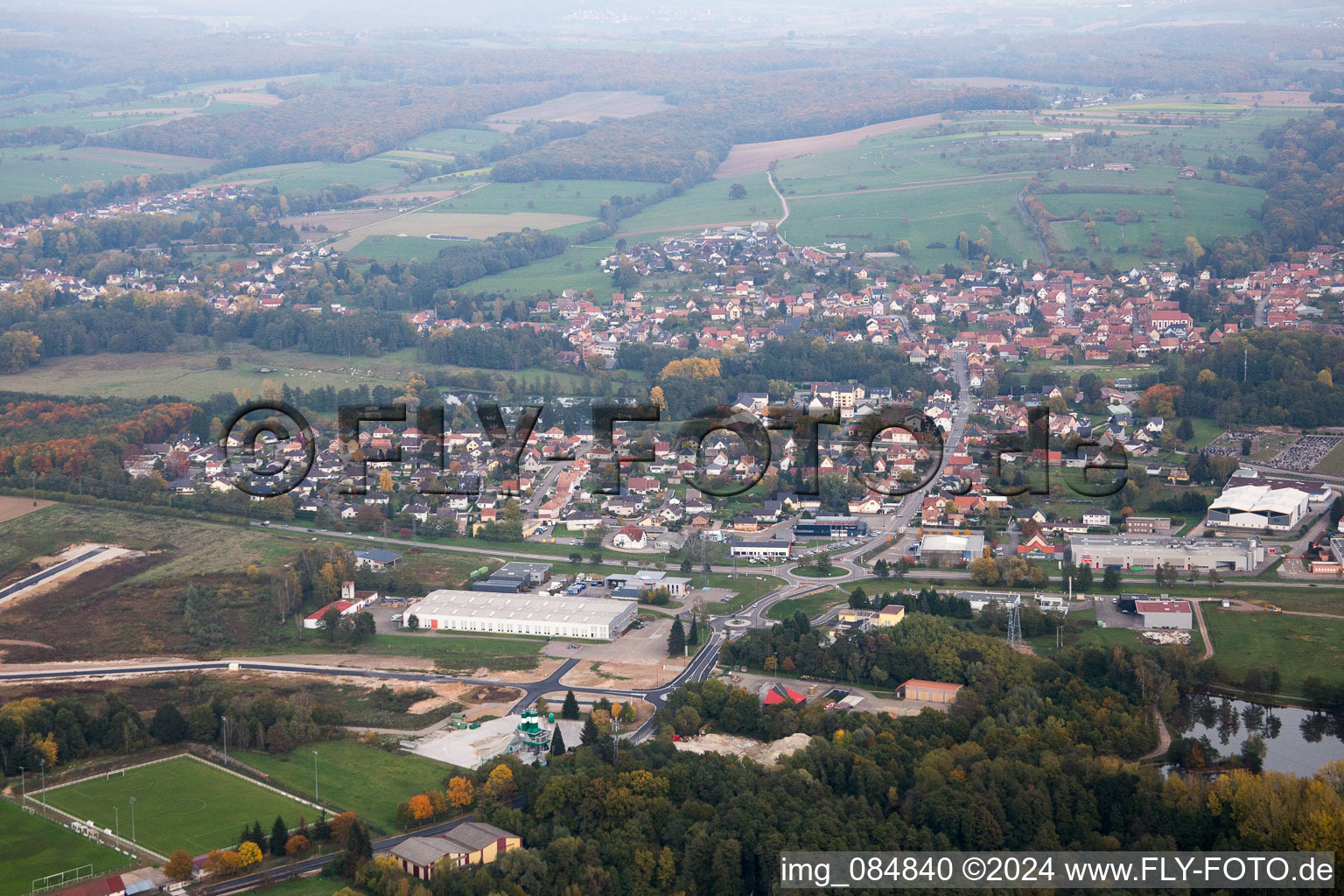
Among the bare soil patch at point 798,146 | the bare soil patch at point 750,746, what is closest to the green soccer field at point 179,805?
the bare soil patch at point 750,746

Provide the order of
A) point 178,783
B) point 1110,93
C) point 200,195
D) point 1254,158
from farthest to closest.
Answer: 1. point 1110,93
2. point 200,195
3. point 1254,158
4. point 178,783

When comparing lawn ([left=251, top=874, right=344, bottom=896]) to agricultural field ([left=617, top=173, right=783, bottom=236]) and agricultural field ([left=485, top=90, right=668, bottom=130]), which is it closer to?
agricultural field ([left=617, top=173, right=783, bottom=236])

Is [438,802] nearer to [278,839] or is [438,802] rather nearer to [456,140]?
[278,839]

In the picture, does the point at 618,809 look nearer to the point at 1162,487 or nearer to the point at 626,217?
the point at 1162,487

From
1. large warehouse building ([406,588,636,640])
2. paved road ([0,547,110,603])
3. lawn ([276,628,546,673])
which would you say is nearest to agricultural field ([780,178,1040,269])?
large warehouse building ([406,588,636,640])

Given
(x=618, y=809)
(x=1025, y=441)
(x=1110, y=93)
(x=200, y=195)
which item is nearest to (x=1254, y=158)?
(x=1110, y=93)

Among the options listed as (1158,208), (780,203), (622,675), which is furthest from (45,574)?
(1158,208)

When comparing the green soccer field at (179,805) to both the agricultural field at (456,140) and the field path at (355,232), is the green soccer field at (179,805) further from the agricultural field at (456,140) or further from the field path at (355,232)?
the agricultural field at (456,140)
